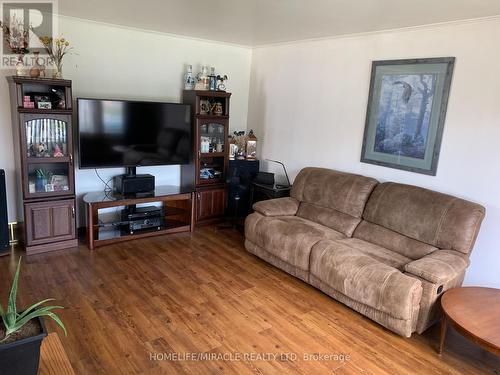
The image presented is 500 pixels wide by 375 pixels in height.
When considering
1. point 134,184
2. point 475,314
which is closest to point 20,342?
point 475,314

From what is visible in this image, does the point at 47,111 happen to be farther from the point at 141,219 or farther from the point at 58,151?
the point at 141,219

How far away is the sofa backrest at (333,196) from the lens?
3.69 m

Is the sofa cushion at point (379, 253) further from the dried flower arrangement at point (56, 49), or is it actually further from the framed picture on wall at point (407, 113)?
the dried flower arrangement at point (56, 49)

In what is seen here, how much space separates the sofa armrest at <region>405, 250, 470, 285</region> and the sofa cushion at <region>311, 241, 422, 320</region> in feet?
0.27

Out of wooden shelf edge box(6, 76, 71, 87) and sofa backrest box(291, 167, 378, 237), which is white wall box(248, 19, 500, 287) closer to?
sofa backrest box(291, 167, 378, 237)

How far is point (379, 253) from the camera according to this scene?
3.21 metres

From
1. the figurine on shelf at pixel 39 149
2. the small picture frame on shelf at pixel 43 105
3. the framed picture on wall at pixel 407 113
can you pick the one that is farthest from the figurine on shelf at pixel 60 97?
the framed picture on wall at pixel 407 113

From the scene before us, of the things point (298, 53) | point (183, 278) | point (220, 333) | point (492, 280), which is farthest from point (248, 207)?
point (492, 280)

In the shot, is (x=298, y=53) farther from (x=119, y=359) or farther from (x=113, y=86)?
(x=119, y=359)

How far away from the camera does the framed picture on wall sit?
11.0 feet

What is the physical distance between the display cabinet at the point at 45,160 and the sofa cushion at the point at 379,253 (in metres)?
2.77

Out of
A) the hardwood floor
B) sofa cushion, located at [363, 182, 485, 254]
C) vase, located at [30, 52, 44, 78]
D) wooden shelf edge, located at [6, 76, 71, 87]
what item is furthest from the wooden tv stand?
sofa cushion, located at [363, 182, 485, 254]

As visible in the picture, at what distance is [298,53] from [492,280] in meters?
3.19

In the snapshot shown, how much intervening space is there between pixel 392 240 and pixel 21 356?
2.94 m
